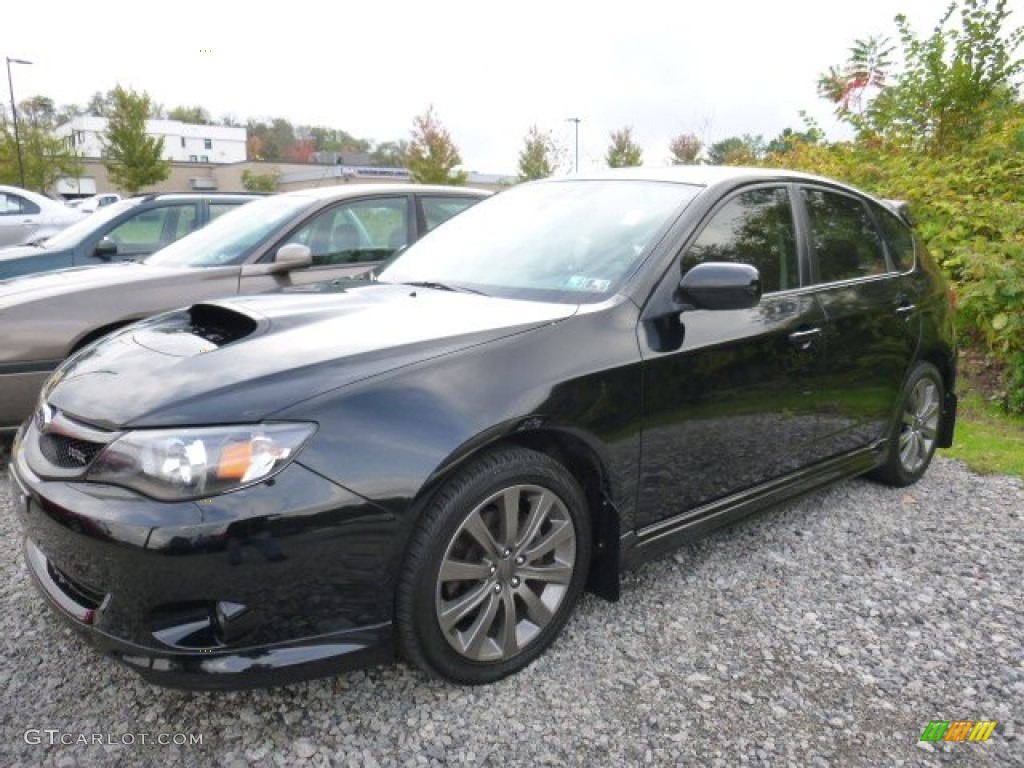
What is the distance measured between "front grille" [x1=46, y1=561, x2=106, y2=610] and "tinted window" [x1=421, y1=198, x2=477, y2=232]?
393 cm

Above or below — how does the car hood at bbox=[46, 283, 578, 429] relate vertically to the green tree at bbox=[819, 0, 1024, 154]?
below

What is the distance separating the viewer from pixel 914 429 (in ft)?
13.9

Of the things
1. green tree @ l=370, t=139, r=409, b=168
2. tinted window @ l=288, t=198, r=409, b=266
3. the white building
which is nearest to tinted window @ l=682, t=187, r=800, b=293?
tinted window @ l=288, t=198, r=409, b=266

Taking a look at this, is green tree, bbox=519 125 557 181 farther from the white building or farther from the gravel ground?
the white building

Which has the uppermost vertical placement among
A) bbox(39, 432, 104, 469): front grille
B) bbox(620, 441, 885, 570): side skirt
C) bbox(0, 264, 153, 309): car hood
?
bbox(0, 264, 153, 309): car hood

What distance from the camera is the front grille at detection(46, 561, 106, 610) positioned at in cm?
208

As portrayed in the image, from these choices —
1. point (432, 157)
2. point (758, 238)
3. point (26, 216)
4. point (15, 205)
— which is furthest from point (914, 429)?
point (432, 157)

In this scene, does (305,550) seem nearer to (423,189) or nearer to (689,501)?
(689,501)

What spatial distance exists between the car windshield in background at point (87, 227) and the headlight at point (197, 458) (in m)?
5.39

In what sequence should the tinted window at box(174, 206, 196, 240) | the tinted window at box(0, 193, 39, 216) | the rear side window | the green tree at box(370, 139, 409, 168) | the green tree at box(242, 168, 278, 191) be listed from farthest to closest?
the green tree at box(370, 139, 409, 168) < the green tree at box(242, 168, 278, 191) < the tinted window at box(0, 193, 39, 216) < the tinted window at box(174, 206, 196, 240) < the rear side window

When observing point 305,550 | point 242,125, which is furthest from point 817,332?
point 242,125

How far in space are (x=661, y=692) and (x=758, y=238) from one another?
1827mm

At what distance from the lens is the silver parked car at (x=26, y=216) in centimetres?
1235

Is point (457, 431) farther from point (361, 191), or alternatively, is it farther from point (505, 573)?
point (361, 191)
